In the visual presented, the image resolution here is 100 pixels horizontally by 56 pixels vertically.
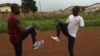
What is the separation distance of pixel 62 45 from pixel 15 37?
8097 mm

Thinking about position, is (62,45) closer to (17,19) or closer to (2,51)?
(2,51)

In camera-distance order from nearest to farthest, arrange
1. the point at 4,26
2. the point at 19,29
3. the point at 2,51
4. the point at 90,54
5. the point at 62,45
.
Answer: the point at 19,29
the point at 90,54
the point at 2,51
the point at 62,45
the point at 4,26

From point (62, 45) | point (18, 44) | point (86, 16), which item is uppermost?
point (18, 44)

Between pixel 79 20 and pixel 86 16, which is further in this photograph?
pixel 86 16

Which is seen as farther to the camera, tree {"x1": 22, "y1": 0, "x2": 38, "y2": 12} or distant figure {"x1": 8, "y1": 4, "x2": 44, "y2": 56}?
tree {"x1": 22, "y1": 0, "x2": 38, "y2": 12}

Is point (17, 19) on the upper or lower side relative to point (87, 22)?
upper

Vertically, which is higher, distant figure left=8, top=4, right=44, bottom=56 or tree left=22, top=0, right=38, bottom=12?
distant figure left=8, top=4, right=44, bottom=56

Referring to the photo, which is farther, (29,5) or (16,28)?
(29,5)

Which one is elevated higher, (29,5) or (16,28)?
(16,28)

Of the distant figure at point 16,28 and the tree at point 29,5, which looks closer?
the distant figure at point 16,28

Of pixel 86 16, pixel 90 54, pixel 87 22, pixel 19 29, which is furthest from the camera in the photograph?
pixel 86 16

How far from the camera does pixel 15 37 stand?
26.7ft

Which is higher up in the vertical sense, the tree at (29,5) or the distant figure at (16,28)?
the distant figure at (16,28)

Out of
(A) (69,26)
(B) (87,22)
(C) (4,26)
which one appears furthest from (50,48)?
(B) (87,22)
